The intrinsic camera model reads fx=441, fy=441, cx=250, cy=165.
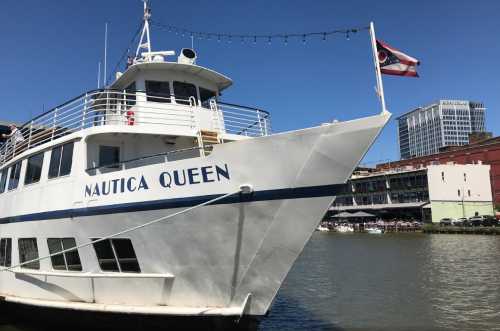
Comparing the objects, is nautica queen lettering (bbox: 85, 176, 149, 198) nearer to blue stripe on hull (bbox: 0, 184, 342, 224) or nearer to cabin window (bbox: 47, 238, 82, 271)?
blue stripe on hull (bbox: 0, 184, 342, 224)

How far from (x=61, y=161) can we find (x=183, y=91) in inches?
137

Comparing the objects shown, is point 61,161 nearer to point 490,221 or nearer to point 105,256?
point 105,256

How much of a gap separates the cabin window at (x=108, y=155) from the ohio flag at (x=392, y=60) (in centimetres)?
600

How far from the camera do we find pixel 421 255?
32375 mm

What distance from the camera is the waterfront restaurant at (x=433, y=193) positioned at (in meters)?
73.3

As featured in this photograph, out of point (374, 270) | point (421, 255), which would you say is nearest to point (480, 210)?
point (421, 255)

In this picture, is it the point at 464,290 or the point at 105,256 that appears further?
the point at 464,290

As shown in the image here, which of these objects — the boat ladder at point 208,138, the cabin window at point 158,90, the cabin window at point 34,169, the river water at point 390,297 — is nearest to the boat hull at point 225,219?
the boat ladder at point 208,138

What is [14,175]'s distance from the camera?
1260cm

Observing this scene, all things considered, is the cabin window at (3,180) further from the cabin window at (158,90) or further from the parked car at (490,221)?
the parked car at (490,221)

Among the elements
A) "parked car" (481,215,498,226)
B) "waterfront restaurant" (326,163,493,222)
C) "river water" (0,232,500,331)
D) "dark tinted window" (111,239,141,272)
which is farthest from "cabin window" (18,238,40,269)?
"parked car" (481,215,498,226)

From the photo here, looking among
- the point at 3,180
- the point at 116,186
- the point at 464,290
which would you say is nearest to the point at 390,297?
the point at 464,290

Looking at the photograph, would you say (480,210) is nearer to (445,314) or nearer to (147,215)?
(445,314)

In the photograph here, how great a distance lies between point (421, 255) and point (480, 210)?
5160 cm
